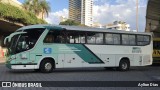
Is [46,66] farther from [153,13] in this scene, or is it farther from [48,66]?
[153,13]

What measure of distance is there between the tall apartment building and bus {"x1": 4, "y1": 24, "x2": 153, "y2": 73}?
104 meters

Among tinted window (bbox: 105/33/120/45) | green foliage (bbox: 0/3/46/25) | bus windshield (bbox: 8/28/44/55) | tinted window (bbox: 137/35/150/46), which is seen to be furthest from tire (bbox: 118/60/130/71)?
green foliage (bbox: 0/3/46/25)

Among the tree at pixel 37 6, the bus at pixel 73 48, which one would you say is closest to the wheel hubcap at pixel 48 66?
the bus at pixel 73 48

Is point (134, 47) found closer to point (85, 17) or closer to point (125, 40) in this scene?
point (125, 40)

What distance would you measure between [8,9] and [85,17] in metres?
89.7

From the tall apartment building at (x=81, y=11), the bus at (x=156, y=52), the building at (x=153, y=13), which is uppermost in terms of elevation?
the tall apartment building at (x=81, y=11)

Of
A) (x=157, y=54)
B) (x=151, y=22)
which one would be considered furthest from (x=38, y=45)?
(x=151, y=22)

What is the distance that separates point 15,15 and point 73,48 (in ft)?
89.3

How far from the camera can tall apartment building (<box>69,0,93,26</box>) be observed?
132m

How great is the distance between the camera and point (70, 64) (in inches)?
900

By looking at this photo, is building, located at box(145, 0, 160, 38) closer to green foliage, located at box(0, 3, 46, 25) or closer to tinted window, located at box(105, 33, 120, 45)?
tinted window, located at box(105, 33, 120, 45)

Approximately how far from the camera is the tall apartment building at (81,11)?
13150 centimetres

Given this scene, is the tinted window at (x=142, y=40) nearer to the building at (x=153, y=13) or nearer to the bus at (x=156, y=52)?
the bus at (x=156, y=52)

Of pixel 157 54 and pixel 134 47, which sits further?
pixel 157 54
